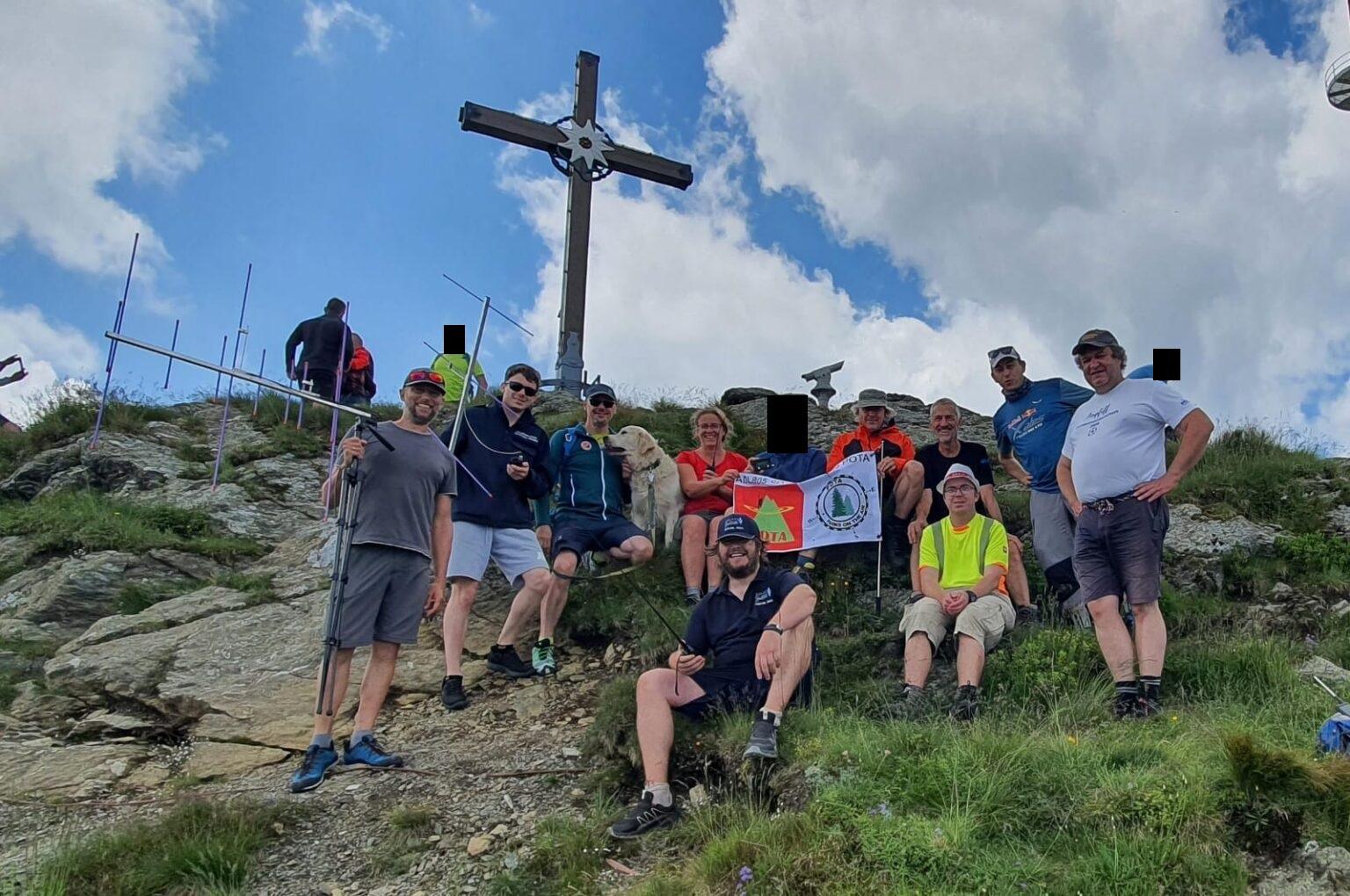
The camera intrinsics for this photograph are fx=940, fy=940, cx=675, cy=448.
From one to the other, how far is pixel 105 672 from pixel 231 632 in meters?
0.90

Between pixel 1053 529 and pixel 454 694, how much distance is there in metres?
4.33

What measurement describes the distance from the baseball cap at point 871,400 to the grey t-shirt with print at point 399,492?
3.81 metres

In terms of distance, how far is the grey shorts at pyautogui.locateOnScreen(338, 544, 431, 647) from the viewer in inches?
211

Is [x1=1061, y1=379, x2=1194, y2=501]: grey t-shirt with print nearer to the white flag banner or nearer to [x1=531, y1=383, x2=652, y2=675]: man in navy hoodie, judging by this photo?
the white flag banner

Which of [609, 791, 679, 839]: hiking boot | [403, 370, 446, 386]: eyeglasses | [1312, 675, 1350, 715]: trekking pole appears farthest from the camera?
[403, 370, 446, 386]: eyeglasses

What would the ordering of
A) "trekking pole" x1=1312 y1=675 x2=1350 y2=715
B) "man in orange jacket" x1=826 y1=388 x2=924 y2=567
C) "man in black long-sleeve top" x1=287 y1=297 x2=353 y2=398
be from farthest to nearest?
1. "man in black long-sleeve top" x1=287 y1=297 x2=353 y2=398
2. "man in orange jacket" x1=826 y1=388 x2=924 y2=567
3. "trekking pole" x1=1312 y1=675 x2=1350 y2=715

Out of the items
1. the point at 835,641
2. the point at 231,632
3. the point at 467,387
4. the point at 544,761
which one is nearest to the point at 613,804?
the point at 544,761

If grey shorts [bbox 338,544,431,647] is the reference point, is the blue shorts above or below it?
above

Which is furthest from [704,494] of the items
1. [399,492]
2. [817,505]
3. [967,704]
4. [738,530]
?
[967,704]

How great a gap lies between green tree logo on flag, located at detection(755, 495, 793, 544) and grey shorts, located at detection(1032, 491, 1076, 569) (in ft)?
6.38

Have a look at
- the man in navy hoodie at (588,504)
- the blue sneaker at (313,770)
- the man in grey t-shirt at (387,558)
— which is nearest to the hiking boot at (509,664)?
the man in navy hoodie at (588,504)

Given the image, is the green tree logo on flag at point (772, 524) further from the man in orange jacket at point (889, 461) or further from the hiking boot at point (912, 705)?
the hiking boot at point (912, 705)

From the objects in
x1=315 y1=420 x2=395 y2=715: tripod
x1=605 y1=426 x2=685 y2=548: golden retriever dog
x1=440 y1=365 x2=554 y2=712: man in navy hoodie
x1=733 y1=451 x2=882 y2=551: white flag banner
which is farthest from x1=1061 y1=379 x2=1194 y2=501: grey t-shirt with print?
x1=315 y1=420 x2=395 y2=715: tripod

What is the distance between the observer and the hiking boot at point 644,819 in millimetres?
4320
